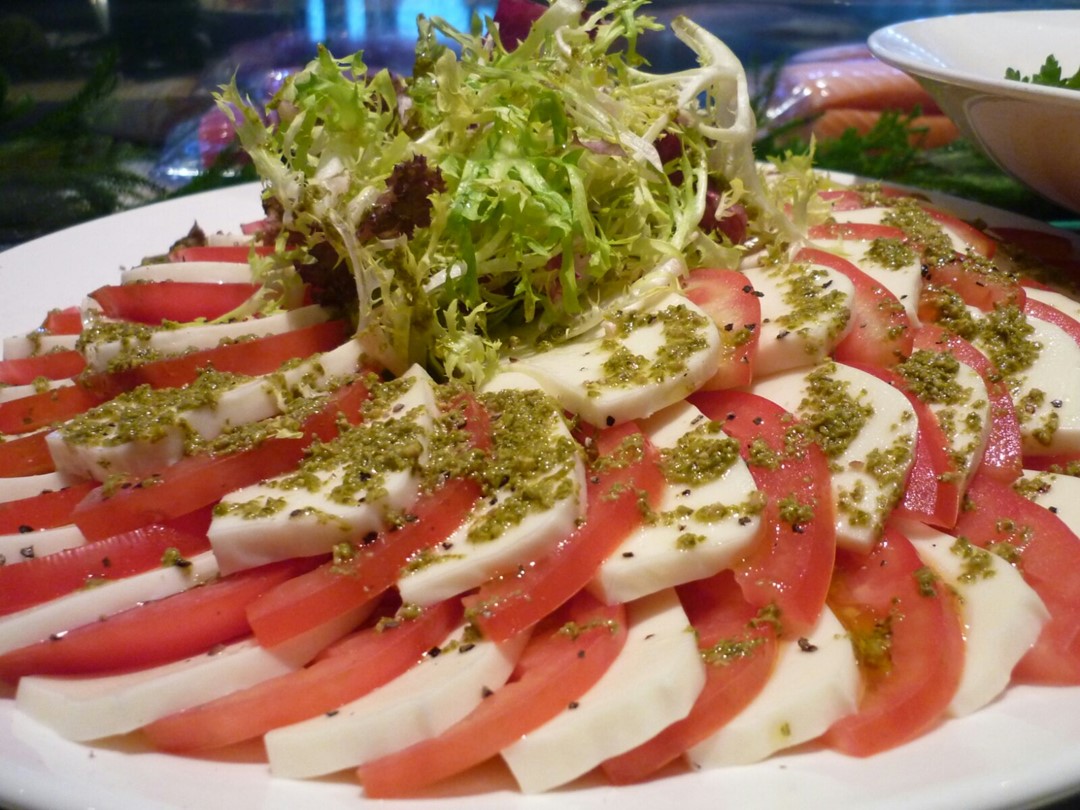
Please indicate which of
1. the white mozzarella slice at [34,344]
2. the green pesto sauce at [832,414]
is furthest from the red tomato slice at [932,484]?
the white mozzarella slice at [34,344]

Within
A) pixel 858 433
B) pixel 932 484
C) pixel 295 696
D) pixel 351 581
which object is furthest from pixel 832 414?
pixel 295 696

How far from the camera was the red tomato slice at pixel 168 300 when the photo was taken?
2793 millimetres

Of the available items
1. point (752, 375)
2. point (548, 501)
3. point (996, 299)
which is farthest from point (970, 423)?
point (548, 501)

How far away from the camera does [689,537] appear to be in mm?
1821

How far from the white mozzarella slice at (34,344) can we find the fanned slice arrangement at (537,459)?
1.0 inches

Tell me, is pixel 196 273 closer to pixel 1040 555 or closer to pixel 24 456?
pixel 24 456

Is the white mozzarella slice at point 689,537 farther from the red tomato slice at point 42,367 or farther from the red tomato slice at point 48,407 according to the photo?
the red tomato slice at point 42,367

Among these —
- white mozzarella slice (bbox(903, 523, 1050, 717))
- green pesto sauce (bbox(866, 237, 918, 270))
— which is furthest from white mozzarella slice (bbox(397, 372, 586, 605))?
green pesto sauce (bbox(866, 237, 918, 270))

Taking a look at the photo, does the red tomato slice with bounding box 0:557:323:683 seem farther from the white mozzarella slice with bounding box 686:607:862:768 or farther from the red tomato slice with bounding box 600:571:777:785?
the white mozzarella slice with bounding box 686:607:862:768

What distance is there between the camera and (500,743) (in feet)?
5.37

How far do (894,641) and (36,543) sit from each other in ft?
6.47

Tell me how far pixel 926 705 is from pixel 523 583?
82 cm

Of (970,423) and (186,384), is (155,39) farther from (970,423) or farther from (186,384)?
(970,423)

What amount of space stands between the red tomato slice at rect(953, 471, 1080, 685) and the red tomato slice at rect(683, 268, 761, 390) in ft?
2.13
